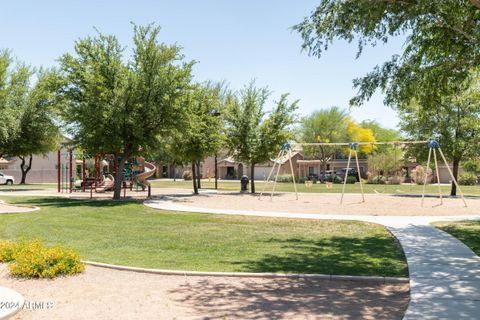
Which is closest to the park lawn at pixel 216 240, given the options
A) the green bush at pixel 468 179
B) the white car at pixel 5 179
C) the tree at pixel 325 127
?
the white car at pixel 5 179

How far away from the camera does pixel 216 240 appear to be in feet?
41.3

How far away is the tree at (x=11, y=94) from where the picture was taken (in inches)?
1389

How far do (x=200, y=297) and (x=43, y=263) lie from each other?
3.11m

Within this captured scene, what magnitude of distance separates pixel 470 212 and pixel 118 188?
706 inches

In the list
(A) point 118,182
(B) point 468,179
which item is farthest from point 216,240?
(B) point 468,179

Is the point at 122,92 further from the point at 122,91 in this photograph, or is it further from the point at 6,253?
the point at 6,253

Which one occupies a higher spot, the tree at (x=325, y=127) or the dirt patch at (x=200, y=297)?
the tree at (x=325, y=127)

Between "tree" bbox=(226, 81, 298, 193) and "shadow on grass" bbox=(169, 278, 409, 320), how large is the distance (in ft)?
84.2

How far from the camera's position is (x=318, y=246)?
11.9 metres

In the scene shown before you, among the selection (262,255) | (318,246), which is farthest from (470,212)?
(262,255)

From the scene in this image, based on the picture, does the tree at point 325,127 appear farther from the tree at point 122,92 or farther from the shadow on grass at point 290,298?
the shadow on grass at point 290,298

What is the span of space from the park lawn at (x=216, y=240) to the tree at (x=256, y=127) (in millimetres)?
15362

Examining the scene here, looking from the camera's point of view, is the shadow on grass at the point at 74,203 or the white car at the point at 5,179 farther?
the white car at the point at 5,179

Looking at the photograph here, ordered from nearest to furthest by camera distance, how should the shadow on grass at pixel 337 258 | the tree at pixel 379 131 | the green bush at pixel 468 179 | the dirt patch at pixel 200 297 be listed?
the dirt patch at pixel 200 297 < the shadow on grass at pixel 337 258 < the green bush at pixel 468 179 < the tree at pixel 379 131
